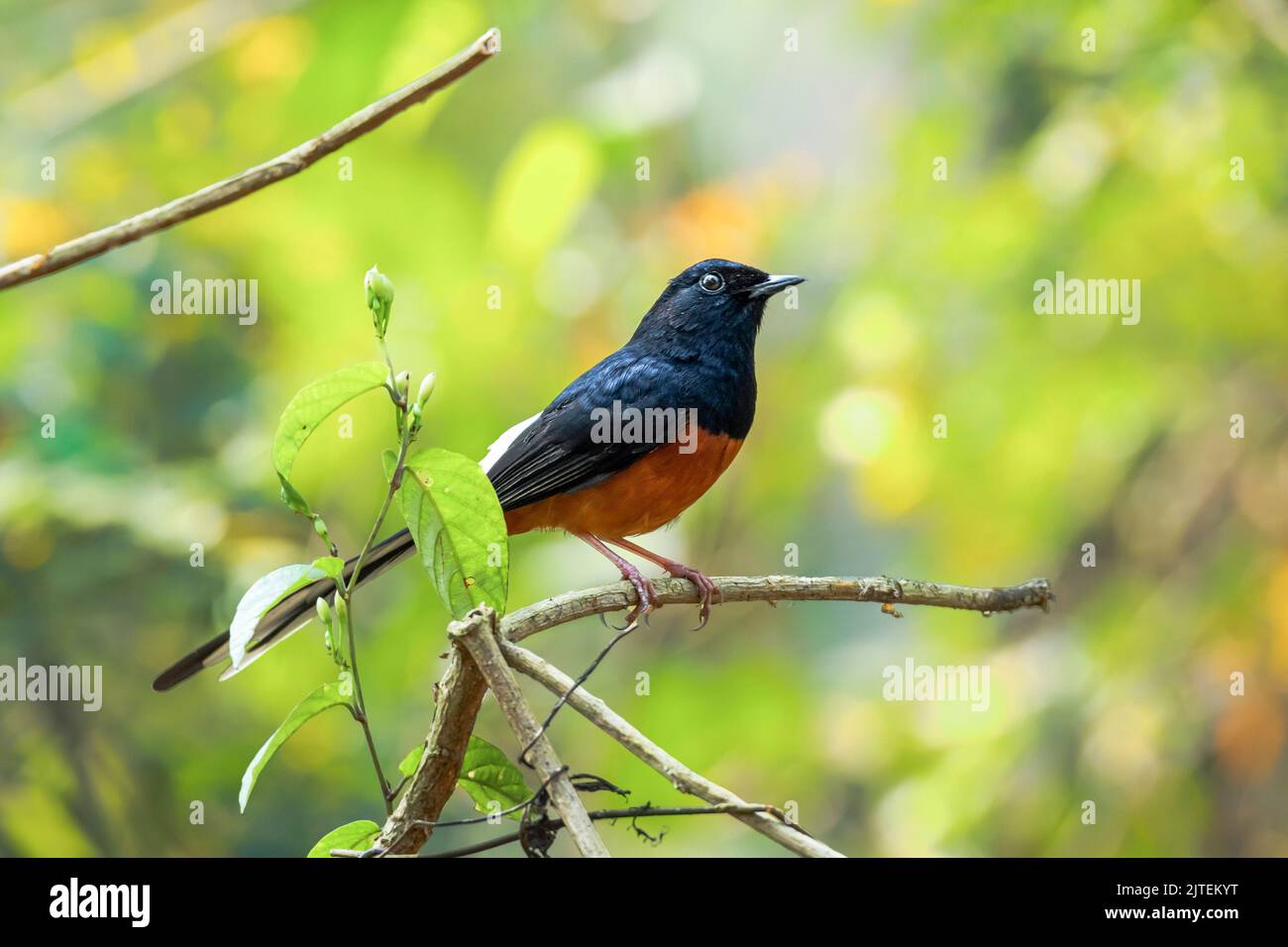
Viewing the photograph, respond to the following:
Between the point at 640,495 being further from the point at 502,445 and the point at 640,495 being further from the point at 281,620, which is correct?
the point at 281,620

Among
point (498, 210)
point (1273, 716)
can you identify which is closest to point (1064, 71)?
point (498, 210)

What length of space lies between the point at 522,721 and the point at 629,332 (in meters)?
3.52

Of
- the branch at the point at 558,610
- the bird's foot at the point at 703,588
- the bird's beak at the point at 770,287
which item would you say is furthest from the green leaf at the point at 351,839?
the bird's beak at the point at 770,287

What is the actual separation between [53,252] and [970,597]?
202cm

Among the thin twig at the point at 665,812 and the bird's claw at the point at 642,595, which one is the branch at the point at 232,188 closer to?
the thin twig at the point at 665,812

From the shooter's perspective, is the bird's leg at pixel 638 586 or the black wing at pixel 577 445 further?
the black wing at pixel 577 445

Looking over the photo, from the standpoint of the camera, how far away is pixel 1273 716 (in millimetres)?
5371

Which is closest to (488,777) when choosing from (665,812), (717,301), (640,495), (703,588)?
(665,812)

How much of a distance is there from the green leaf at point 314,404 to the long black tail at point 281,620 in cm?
40

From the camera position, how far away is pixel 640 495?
344cm

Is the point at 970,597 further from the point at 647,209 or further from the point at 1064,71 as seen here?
the point at 1064,71
